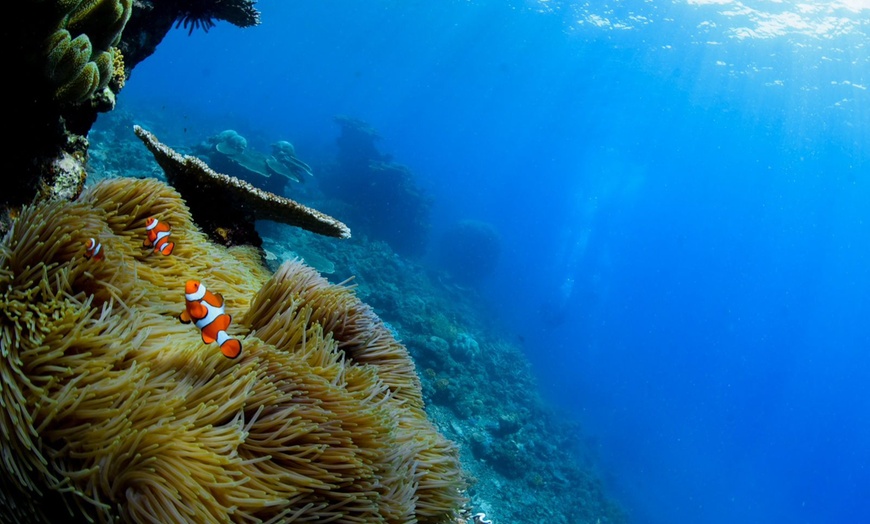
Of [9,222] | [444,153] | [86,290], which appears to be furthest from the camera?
[444,153]

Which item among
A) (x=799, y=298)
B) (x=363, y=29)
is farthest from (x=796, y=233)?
(x=363, y=29)

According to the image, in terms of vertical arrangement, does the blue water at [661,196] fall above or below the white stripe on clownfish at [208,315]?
above

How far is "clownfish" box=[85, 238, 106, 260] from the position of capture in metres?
1.71

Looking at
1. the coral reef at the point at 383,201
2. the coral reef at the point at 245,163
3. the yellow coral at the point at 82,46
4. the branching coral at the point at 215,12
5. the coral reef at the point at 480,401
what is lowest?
the coral reef at the point at 480,401

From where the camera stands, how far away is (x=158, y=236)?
7.23ft

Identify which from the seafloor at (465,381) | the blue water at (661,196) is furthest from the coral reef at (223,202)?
the blue water at (661,196)

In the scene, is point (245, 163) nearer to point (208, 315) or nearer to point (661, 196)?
point (208, 315)

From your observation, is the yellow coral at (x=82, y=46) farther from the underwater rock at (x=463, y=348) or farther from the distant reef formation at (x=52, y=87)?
the underwater rock at (x=463, y=348)

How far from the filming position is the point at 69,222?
1750mm

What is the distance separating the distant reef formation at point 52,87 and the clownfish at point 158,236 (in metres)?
0.89

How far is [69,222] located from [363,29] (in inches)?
3617

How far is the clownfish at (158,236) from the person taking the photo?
2199 mm

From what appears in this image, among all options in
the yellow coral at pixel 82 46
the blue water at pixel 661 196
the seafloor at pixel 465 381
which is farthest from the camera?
the blue water at pixel 661 196

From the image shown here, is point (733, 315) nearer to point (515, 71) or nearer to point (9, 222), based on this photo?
point (515, 71)
